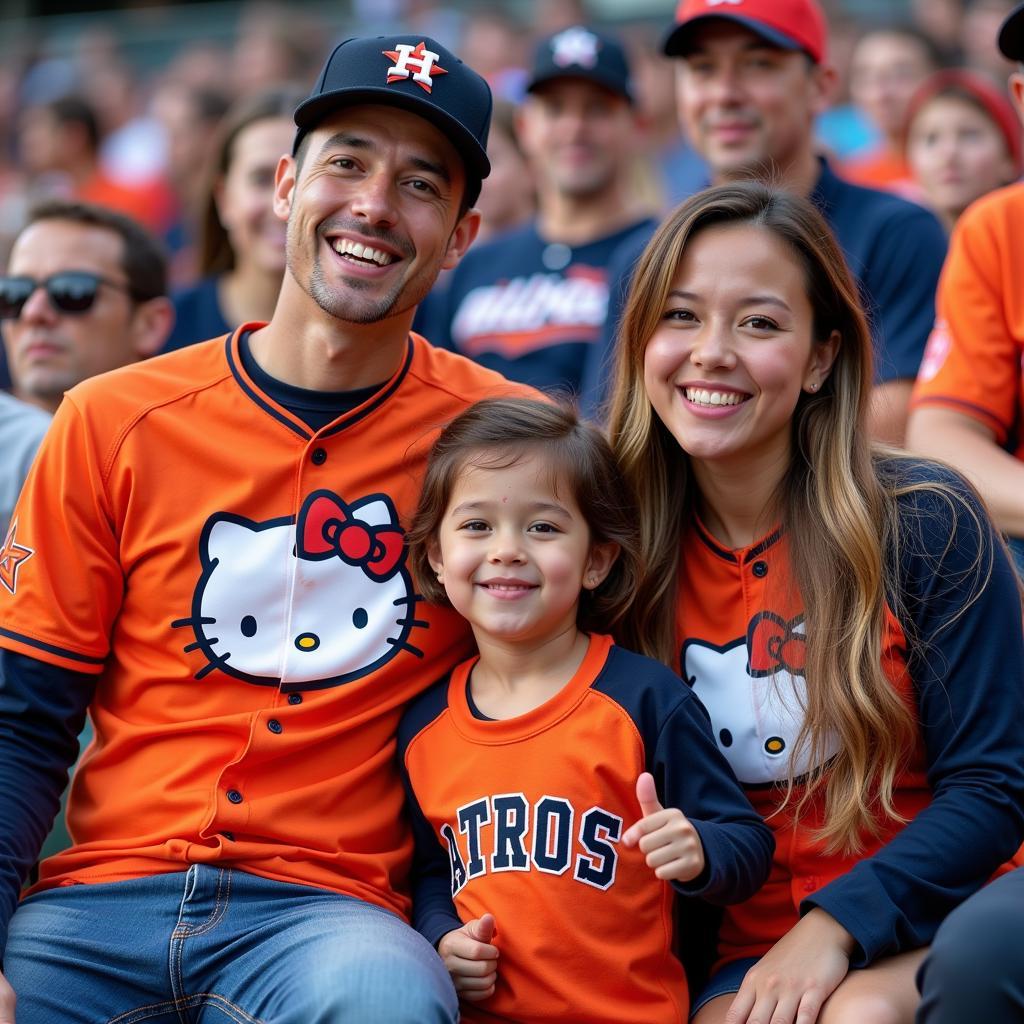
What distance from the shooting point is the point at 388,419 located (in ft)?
9.89

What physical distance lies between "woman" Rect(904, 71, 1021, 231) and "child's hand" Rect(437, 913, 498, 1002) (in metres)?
3.62

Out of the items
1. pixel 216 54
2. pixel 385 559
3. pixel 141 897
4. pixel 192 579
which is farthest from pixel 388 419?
pixel 216 54

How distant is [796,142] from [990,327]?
1263mm

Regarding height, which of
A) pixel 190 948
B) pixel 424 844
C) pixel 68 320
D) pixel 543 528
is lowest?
pixel 190 948

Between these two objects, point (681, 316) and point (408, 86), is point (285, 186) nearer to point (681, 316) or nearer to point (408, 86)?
point (408, 86)

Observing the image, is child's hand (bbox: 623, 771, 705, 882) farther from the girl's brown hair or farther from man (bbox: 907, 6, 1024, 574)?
man (bbox: 907, 6, 1024, 574)

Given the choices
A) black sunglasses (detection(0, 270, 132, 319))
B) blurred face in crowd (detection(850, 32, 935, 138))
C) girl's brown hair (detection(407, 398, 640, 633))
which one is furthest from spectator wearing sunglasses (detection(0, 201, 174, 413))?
blurred face in crowd (detection(850, 32, 935, 138))

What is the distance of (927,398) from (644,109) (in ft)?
17.6

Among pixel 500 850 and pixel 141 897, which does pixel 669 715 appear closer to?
pixel 500 850

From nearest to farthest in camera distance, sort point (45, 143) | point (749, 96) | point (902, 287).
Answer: point (902, 287), point (749, 96), point (45, 143)

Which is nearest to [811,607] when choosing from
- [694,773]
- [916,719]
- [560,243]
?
[916,719]

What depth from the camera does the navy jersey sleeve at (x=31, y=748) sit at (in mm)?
2689

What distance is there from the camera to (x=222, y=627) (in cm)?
285

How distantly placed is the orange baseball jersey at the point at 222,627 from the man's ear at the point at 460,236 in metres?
0.45
